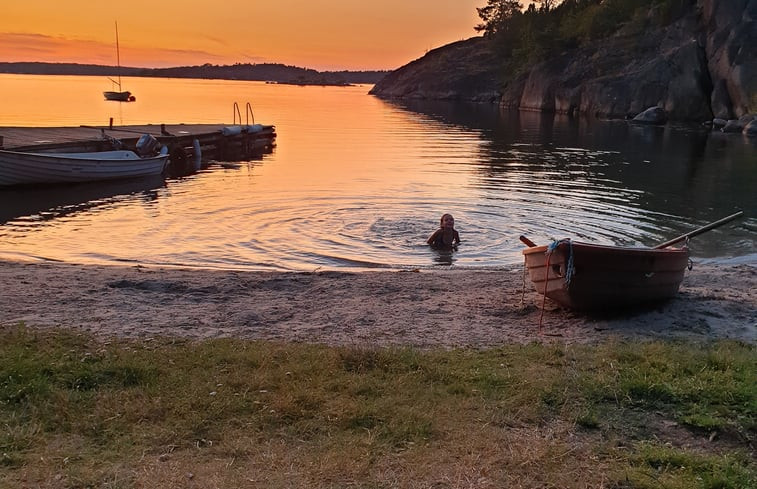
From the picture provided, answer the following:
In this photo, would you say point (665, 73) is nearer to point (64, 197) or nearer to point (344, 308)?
point (64, 197)

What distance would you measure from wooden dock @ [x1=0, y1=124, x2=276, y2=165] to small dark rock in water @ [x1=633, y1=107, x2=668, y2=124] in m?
40.0

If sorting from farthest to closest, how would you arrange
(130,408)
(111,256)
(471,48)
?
(471,48) < (111,256) < (130,408)

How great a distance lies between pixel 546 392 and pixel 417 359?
1.37 m

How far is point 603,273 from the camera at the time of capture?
874 cm

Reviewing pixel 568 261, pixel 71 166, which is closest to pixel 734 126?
pixel 71 166

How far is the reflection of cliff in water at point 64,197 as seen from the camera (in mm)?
19719

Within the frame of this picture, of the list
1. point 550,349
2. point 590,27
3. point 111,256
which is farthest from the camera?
point 590,27

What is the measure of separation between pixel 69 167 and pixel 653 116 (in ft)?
191

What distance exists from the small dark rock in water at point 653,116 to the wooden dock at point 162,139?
40.0 metres

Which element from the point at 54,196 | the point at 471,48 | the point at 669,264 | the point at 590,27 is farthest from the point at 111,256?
the point at 471,48

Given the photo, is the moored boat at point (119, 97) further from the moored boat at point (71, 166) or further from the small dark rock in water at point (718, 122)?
the small dark rock in water at point (718, 122)

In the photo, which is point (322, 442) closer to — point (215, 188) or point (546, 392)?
point (546, 392)

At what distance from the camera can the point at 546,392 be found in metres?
6.00

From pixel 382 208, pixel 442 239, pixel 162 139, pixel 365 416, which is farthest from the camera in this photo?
pixel 162 139
